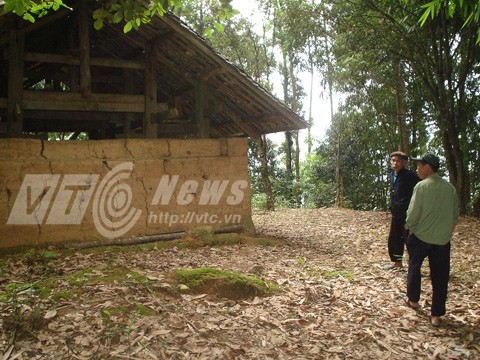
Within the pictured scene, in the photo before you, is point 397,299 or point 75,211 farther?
point 75,211

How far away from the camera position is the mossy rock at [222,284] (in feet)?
15.6

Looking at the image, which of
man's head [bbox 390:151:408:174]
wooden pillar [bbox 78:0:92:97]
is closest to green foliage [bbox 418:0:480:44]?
man's head [bbox 390:151:408:174]

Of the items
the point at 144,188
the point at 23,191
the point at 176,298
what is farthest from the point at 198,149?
the point at 176,298

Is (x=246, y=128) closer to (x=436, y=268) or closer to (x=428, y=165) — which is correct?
(x=428, y=165)

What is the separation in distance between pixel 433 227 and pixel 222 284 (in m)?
2.41

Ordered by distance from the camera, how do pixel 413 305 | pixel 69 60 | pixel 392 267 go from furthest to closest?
1. pixel 69 60
2. pixel 392 267
3. pixel 413 305

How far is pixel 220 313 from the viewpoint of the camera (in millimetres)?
4215

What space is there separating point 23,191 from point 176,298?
3781 millimetres

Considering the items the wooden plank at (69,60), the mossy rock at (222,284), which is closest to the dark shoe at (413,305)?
the mossy rock at (222,284)

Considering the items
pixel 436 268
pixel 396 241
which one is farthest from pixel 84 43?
pixel 436 268

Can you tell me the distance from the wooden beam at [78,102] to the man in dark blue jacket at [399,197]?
5185 mm

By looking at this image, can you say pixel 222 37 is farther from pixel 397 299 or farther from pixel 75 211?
pixel 397 299

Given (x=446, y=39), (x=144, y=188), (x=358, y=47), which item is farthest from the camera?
(x=358, y=47)

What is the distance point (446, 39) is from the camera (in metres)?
10.8
